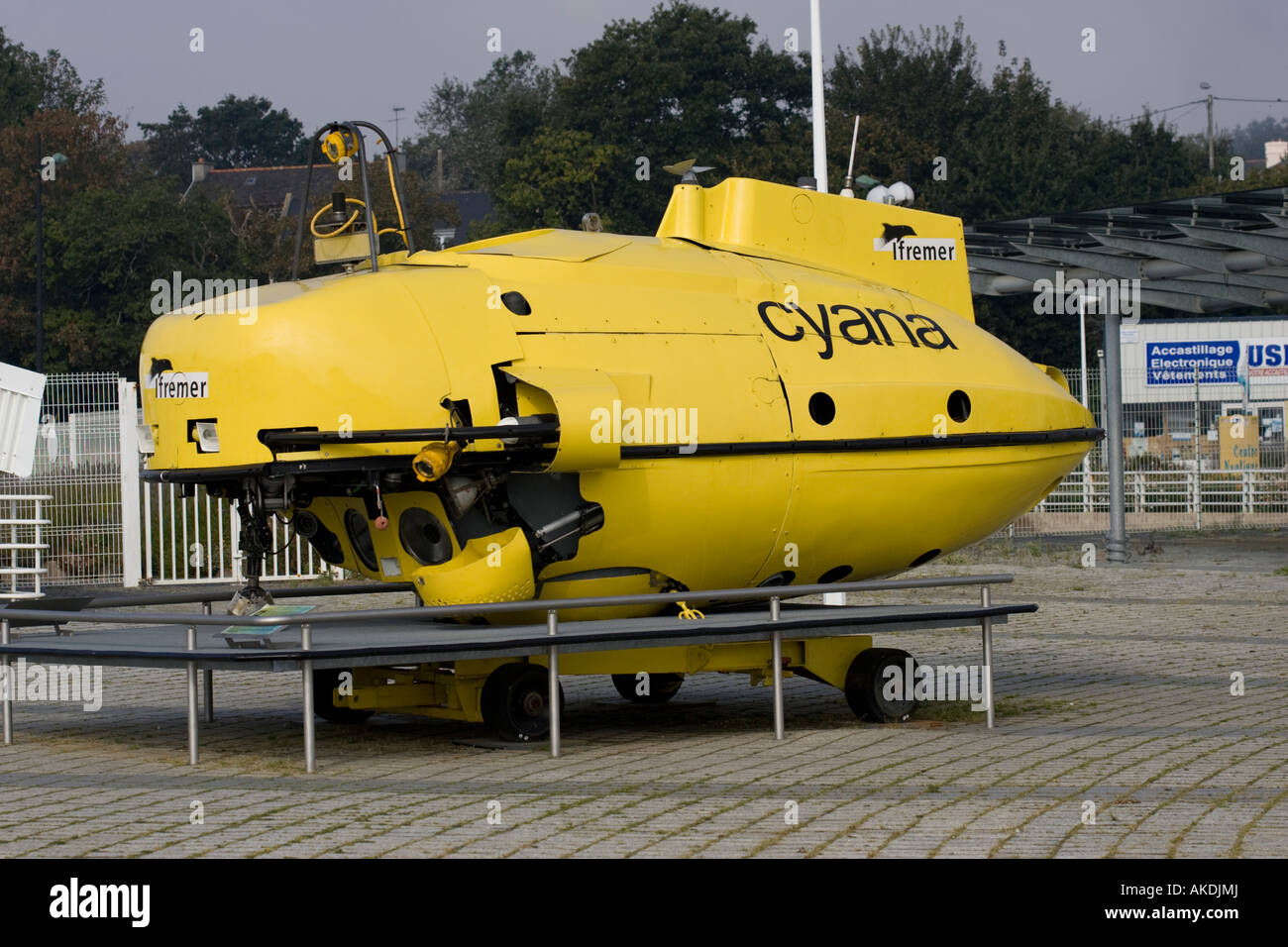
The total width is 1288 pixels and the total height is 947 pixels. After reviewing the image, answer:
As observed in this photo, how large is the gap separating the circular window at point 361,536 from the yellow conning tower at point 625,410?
0.04 metres

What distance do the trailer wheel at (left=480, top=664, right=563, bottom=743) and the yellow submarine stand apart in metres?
0.15

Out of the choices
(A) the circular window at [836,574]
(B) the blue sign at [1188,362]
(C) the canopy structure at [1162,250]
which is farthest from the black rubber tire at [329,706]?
(B) the blue sign at [1188,362]

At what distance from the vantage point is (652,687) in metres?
13.2

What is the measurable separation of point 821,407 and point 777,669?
1815 millimetres

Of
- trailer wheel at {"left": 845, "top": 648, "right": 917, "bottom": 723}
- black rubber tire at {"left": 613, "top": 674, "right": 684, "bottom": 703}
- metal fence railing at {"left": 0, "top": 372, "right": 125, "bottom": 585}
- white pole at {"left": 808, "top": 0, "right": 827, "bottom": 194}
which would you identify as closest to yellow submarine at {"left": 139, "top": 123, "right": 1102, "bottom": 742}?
trailer wheel at {"left": 845, "top": 648, "right": 917, "bottom": 723}

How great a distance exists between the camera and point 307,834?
787 centimetres

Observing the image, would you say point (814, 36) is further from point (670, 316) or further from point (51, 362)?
point (51, 362)

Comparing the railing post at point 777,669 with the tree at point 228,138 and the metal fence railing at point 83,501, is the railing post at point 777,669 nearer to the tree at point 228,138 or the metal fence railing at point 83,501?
the metal fence railing at point 83,501

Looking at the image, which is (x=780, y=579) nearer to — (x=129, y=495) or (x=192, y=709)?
(x=192, y=709)

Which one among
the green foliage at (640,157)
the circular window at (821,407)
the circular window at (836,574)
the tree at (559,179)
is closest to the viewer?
the circular window at (821,407)

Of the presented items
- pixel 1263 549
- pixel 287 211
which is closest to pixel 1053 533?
pixel 1263 549

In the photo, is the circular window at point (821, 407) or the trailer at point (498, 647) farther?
the circular window at point (821, 407)

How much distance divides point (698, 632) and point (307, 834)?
3.42m

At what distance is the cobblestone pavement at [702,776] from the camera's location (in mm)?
7723
